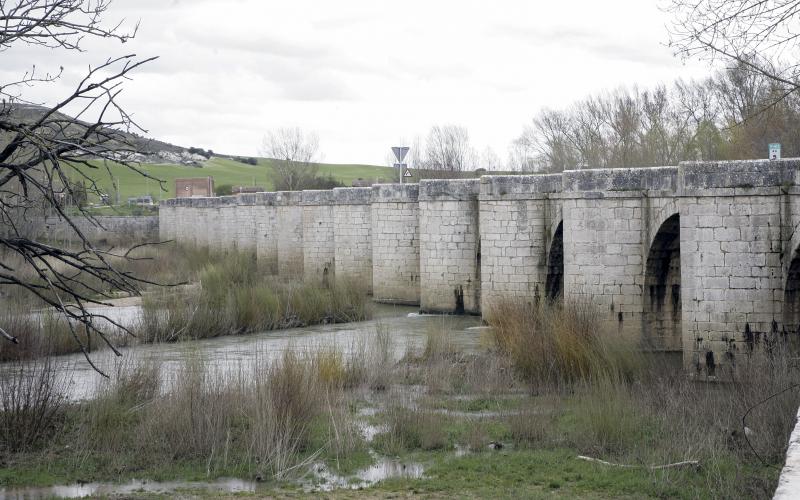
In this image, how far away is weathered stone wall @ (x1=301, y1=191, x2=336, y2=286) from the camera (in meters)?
34.5

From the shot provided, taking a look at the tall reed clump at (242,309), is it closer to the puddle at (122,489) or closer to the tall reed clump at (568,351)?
the tall reed clump at (568,351)

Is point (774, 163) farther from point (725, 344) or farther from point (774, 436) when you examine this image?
point (774, 436)

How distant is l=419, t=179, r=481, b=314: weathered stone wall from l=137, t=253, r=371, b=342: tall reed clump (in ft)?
6.50

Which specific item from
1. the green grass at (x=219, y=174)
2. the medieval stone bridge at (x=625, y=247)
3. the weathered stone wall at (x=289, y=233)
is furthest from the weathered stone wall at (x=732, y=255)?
the green grass at (x=219, y=174)

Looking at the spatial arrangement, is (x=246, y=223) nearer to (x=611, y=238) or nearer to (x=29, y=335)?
(x=611, y=238)

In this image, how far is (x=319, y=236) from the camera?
114ft

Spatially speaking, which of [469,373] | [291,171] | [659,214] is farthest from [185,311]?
[291,171]

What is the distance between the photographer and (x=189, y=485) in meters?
9.68

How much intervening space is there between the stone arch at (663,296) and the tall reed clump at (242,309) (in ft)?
24.3

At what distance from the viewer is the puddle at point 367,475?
962cm

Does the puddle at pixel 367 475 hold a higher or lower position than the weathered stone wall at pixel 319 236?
lower

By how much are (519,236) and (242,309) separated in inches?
237

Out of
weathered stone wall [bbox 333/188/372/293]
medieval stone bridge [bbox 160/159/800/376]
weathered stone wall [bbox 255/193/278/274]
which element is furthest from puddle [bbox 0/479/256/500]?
weathered stone wall [bbox 255/193/278/274]

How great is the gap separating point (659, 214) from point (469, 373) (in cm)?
569
